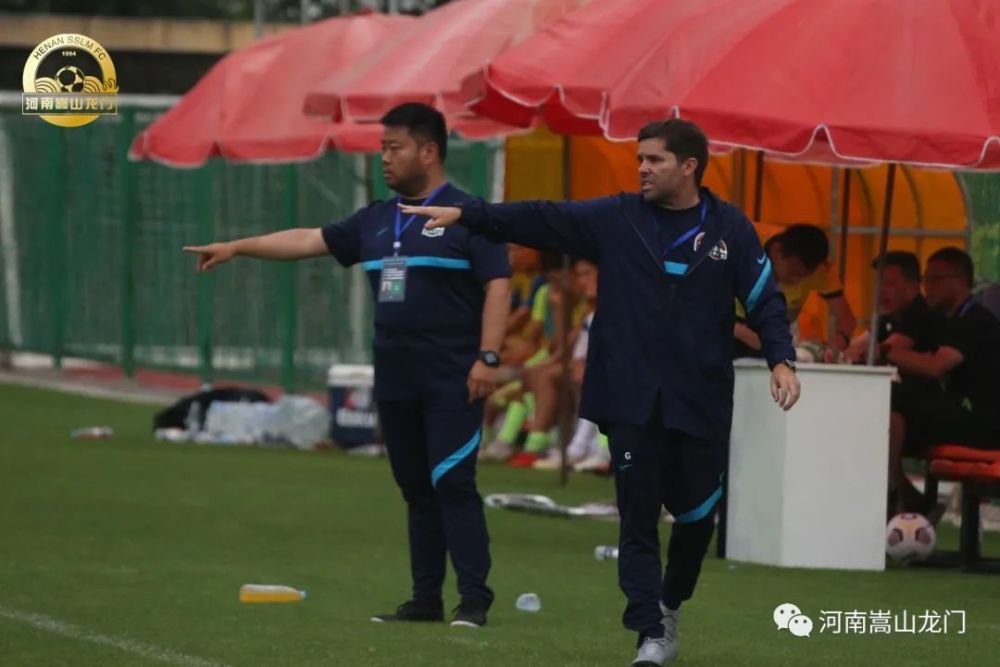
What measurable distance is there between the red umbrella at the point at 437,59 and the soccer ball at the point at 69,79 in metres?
2.15

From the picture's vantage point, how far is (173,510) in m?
14.9

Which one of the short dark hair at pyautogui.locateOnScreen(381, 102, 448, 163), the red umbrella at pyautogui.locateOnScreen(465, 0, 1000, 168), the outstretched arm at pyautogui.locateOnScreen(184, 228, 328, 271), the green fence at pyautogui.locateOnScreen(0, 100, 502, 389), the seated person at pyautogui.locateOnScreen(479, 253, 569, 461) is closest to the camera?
the outstretched arm at pyautogui.locateOnScreen(184, 228, 328, 271)

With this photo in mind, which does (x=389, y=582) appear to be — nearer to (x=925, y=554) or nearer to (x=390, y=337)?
(x=390, y=337)

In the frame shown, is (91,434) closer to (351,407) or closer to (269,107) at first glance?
(351,407)

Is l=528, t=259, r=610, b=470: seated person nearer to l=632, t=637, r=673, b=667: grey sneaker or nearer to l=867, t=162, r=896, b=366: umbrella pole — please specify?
l=867, t=162, r=896, b=366: umbrella pole

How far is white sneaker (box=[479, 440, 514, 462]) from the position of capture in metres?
20.2

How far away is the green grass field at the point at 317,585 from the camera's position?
9211 millimetres

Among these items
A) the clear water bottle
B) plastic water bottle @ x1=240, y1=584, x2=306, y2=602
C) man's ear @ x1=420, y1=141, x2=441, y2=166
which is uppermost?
man's ear @ x1=420, y1=141, x2=441, y2=166

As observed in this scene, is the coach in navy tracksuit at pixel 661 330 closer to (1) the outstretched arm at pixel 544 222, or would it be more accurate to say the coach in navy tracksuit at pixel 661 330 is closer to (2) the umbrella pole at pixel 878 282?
(1) the outstretched arm at pixel 544 222

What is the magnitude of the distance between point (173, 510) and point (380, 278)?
529 centimetres

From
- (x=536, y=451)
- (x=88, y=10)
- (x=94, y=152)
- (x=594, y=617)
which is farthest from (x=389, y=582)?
(x=88, y=10)

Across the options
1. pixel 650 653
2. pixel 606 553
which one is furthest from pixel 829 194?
pixel 650 653

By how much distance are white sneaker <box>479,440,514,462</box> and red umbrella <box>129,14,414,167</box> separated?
268cm

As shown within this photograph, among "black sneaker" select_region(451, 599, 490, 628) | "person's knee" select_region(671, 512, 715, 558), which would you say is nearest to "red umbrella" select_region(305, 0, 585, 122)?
"black sneaker" select_region(451, 599, 490, 628)
